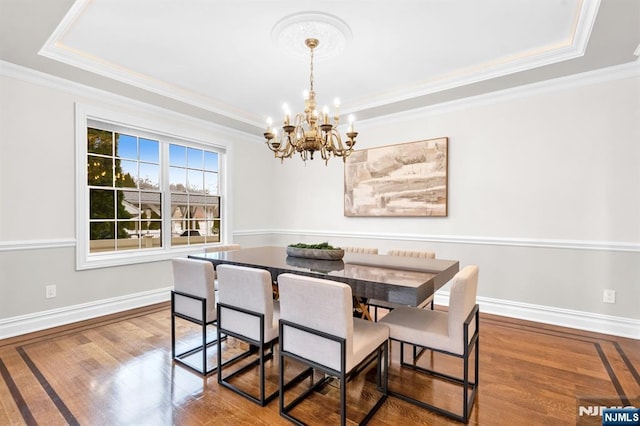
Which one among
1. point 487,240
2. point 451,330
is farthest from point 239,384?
point 487,240

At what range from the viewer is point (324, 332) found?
168 cm

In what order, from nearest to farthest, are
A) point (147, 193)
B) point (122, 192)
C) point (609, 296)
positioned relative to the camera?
point (609, 296) < point (122, 192) < point (147, 193)

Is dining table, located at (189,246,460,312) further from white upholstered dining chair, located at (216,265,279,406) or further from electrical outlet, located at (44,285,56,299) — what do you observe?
electrical outlet, located at (44,285,56,299)

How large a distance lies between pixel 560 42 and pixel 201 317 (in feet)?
12.7

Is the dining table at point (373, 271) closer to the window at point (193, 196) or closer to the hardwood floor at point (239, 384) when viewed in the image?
the hardwood floor at point (239, 384)

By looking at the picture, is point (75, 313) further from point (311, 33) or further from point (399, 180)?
point (399, 180)

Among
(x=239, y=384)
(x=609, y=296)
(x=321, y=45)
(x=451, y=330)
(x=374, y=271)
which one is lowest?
(x=239, y=384)

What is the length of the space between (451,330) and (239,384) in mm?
1496

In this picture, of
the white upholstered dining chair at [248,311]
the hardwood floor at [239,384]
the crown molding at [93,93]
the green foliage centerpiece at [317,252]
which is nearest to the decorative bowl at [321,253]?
the green foliage centerpiece at [317,252]

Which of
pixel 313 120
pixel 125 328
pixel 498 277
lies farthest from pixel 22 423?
pixel 498 277

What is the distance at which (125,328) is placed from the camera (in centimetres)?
320

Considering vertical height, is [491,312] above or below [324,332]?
below

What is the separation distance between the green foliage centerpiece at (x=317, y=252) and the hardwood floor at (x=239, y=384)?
2.96 ft

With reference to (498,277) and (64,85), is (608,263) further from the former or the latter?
(64,85)
